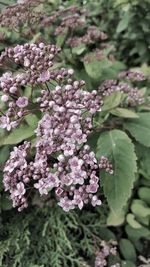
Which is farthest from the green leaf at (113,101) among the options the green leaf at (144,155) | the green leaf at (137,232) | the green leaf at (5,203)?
the green leaf at (137,232)

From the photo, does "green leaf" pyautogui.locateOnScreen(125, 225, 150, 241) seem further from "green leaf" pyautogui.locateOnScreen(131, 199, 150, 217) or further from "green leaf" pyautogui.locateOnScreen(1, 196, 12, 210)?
"green leaf" pyautogui.locateOnScreen(1, 196, 12, 210)

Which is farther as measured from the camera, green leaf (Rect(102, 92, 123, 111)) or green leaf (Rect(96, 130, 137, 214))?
green leaf (Rect(102, 92, 123, 111))

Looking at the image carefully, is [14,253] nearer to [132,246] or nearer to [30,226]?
[30,226]

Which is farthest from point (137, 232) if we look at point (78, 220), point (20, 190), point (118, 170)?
point (20, 190)

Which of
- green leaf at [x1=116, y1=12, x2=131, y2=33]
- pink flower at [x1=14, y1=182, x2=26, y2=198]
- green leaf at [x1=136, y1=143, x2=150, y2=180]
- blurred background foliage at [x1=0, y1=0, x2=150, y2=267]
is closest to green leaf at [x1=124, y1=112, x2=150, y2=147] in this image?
blurred background foliage at [x1=0, y1=0, x2=150, y2=267]

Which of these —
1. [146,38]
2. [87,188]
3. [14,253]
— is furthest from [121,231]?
[146,38]

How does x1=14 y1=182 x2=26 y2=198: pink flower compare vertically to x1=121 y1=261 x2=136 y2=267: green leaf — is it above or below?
above

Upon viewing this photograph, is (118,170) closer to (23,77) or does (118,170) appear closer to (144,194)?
(23,77)

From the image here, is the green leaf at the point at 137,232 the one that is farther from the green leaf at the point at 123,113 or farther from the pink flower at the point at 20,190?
the pink flower at the point at 20,190
